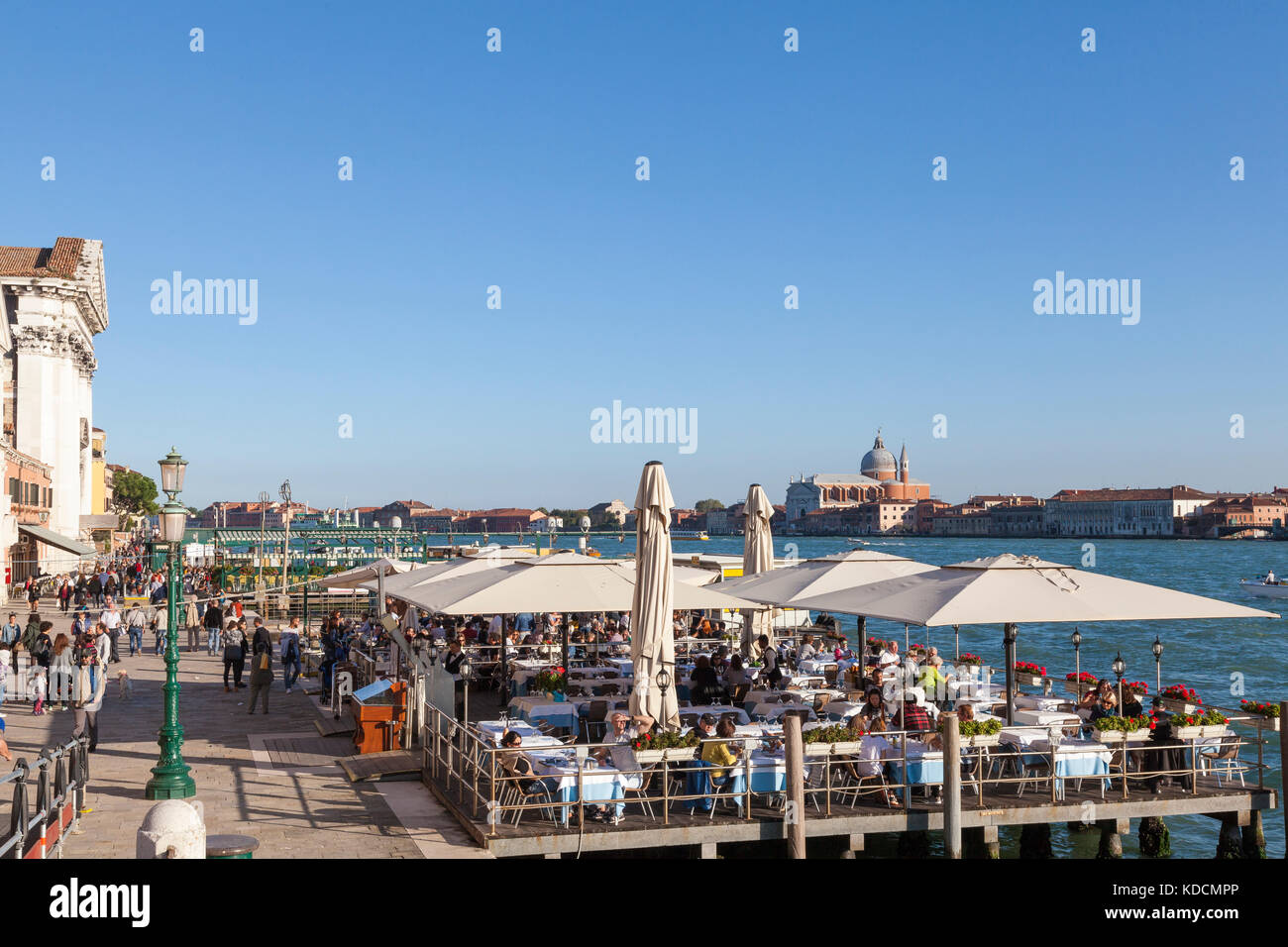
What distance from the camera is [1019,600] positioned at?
36.8 ft

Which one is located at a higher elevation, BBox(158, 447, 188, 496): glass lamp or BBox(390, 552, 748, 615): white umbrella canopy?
BBox(158, 447, 188, 496): glass lamp

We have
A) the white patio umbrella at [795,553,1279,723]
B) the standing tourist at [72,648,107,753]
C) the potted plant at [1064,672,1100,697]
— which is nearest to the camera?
the white patio umbrella at [795,553,1279,723]

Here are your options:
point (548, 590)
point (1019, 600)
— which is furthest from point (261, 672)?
point (1019, 600)

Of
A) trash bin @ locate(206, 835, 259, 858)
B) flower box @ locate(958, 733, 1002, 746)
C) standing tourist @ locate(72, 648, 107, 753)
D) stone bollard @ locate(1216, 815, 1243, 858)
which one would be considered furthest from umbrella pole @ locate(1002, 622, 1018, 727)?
standing tourist @ locate(72, 648, 107, 753)

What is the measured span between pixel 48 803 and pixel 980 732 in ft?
27.9

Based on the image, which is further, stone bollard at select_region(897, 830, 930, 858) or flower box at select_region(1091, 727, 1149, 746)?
stone bollard at select_region(897, 830, 930, 858)

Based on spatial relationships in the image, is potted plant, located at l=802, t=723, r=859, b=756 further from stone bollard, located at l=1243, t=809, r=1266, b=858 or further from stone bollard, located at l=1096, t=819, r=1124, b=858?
stone bollard, located at l=1243, t=809, r=1266, b=858

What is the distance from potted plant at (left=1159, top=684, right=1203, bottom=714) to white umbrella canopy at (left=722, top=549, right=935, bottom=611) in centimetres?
323

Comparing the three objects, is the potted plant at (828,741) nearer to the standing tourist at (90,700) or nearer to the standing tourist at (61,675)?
the standing tourist at (90,700)

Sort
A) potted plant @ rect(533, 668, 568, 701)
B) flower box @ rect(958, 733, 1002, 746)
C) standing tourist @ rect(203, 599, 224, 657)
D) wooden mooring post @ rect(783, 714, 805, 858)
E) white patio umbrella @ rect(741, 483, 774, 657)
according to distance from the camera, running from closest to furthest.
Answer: wooden mooring post @ rect(783, 714, 805, 858) → flower box @ rect(958, 733, 1002, 746) → potted plant @ rect(533, 668, 568, 701) → white patio umbrella @ rect(741, 483, 774, 657) → standing tourist @ rect(203, 599, 224, 657)

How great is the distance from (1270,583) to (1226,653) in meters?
35.6

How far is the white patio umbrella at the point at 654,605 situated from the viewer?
12164 millimetres

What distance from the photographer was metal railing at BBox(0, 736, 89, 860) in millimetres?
8008
